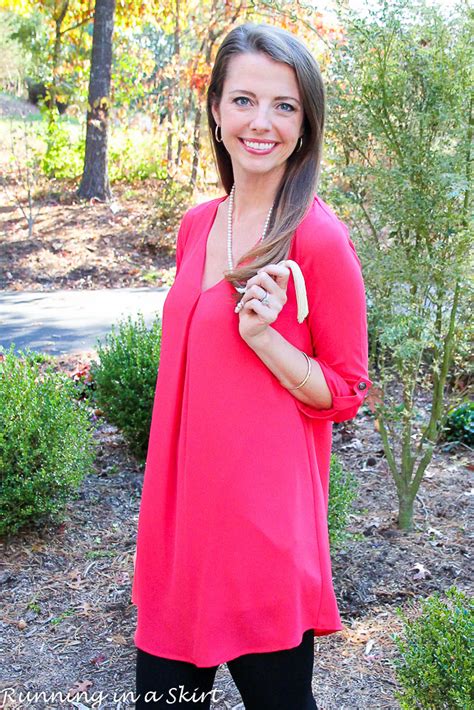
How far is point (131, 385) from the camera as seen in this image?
447 cm

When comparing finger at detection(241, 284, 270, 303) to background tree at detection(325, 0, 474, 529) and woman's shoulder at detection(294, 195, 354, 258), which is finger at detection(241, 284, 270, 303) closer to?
woman's shoulder at detection(294, 195, 354, 258)

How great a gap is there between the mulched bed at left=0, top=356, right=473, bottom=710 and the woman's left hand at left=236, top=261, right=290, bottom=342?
1698 mm

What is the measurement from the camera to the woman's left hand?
Result: 157cm

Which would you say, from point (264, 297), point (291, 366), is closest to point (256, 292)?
point (264, 297)

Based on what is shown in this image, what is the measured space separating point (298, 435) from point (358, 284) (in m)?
0.36

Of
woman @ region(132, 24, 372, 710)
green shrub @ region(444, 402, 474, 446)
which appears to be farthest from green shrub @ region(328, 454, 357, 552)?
green shrub @ region(444, 402, 474, 446)

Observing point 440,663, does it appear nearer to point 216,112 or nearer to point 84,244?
point 216,112

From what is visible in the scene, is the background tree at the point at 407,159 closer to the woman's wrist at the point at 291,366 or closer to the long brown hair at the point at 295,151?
the long brown hair at the point at 295,151

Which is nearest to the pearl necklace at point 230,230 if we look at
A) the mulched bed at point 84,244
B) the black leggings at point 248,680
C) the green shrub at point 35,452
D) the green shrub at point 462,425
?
the black leggings at point 248,680

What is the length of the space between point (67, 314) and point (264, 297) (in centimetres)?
645

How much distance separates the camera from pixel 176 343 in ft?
5.85

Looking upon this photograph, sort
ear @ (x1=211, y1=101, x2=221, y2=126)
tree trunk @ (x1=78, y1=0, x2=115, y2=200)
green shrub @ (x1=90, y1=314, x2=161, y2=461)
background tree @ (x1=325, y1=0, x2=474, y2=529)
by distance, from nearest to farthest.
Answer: ear @ (x1=211, y1=101, x2=221, y2=126) → background tree @ (x1=325, y1=0, x2=474, y2=529) → green shrub @ (x1=90, y1=314, x2=161, y2=461) → tree trunk @ (x1=78, y1=0, x2=115, y2=200)

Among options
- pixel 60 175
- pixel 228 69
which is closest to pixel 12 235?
pixel 60 175

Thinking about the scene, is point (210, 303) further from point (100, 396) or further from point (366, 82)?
point (100, 396)
